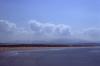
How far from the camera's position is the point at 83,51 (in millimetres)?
6531

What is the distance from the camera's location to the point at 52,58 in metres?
6.39

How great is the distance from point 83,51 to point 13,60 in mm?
1412

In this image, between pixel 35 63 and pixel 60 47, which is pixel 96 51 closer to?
pixel 60 47

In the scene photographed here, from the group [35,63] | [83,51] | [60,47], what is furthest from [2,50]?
[83,51]

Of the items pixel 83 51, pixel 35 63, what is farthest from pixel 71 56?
pixel 35 63

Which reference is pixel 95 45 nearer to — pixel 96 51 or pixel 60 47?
pixel 96 51

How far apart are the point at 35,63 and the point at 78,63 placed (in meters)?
0.82

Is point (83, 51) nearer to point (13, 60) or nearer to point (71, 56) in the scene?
point (71, 56)

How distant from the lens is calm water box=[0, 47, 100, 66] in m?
6.20

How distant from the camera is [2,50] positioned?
6.28 metres

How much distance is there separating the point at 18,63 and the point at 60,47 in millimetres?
936

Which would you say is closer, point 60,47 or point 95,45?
point 95,45

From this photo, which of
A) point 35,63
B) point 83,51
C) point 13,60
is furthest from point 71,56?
point 13,60

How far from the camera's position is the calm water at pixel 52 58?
6200 millimetres
